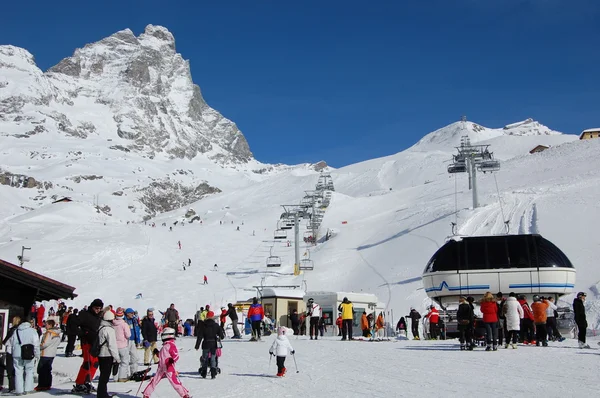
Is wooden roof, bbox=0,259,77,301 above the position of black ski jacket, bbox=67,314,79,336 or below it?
above

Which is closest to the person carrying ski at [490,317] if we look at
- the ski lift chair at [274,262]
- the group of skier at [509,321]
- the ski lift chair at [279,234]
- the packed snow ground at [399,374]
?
the group of skier at [509,321]

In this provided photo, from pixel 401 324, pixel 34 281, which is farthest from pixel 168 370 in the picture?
pixel 401 324

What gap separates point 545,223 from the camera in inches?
1613

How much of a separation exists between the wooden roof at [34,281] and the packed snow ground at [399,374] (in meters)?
1.68

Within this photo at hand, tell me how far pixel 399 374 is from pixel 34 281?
7.20 meters

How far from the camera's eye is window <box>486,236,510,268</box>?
2203cm

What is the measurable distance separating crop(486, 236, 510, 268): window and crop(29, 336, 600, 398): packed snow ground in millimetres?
6040

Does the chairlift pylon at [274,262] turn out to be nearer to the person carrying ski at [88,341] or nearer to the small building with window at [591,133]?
the person carrying ski at [88,341]

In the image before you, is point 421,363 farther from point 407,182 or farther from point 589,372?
point 407,182

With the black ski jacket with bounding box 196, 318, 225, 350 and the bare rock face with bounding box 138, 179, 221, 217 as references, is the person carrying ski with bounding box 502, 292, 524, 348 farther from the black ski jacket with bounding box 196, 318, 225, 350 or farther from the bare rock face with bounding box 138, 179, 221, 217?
the bare rock face with bounding box 138, 179, 221, 217

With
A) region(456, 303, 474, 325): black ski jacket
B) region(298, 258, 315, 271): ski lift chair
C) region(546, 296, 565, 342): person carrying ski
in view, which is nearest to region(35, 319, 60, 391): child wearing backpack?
region(456, 303, 474, 325): black ski jacket

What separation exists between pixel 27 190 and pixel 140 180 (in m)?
38.6

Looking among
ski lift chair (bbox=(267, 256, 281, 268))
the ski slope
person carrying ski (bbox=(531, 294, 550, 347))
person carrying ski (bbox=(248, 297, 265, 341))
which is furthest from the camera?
ski lift chair (bbox=(267, 256, 281, 268))

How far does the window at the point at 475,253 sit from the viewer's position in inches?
875
